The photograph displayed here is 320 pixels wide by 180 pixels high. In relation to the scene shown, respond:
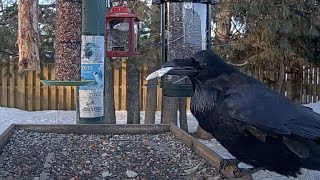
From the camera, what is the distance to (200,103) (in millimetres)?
2408

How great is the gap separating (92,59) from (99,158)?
0.77 meters

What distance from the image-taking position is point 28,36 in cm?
492

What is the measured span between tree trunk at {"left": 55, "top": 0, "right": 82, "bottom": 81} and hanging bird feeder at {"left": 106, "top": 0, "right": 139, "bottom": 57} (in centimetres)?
34

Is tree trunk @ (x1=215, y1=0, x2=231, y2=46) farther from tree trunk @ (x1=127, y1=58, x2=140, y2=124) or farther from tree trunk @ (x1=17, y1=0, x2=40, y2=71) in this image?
tree trunk @ (x1=17, y1=0, x2=40, y2=71)

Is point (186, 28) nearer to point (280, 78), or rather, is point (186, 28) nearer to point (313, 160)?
point (313, 160)

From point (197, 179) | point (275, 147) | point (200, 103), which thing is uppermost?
point (200, 103)

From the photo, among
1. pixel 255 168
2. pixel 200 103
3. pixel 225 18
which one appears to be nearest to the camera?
pixel 200 103

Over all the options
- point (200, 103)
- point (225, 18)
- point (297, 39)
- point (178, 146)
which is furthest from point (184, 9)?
point (297, 39)

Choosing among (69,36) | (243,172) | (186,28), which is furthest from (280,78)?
(243,172)

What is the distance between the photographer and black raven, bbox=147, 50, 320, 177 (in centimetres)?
237

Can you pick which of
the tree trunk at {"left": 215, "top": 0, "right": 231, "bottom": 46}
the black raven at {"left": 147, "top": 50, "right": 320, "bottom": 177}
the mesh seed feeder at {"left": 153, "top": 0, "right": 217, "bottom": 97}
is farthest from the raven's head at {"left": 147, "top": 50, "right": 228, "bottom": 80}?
the tree trunk at {"left": 215, "top": 0, "right": 231, "bottom": 46}

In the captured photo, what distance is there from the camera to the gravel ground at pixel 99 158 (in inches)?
115

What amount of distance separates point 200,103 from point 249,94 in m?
0.23

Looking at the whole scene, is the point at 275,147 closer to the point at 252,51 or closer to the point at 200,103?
the point at 200,103
